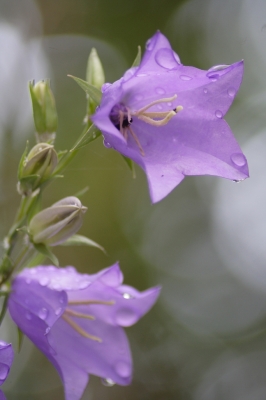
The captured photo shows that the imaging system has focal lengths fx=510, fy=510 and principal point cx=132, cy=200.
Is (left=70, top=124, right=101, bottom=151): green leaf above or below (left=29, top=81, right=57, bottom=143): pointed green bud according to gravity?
above

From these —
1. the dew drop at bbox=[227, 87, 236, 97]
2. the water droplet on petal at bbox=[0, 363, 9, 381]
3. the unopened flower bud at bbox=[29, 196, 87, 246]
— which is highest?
the dew drop at bbox=[227, 87, 236, 97]

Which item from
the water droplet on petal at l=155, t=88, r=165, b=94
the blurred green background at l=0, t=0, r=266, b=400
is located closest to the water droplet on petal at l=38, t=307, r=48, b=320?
the water droplet on petal at l=155, t=88, r=165, b=94

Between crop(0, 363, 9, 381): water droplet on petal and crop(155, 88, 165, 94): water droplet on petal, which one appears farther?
crop(155, 88, 165, 94): water droplet on petal

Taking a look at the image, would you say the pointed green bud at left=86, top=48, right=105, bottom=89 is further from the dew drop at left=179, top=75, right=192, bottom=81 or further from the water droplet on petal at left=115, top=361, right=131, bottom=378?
the water droplet on petal at left=115, top=361, right=131, bottom=378

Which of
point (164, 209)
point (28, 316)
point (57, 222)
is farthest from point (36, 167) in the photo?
point (164, 209)

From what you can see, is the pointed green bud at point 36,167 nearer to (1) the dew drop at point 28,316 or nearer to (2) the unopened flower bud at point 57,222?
(2) the unopened flower bud at point 57,222

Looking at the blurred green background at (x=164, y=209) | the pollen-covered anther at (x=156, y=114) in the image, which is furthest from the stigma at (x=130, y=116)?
the blurred green background at (x=164, y=209)
